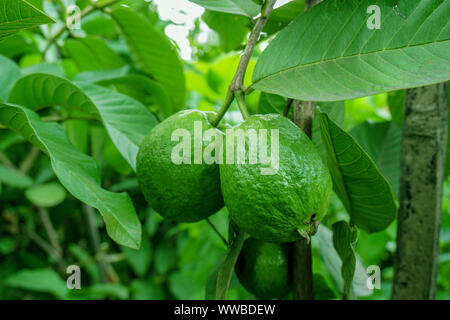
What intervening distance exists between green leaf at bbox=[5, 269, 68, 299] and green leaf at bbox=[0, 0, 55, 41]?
138cm

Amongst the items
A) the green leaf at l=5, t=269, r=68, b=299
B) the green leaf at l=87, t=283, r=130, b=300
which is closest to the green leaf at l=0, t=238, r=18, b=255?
the green leaf at l=5, t=269, r=68, b=299

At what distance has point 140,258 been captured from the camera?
2.11 m

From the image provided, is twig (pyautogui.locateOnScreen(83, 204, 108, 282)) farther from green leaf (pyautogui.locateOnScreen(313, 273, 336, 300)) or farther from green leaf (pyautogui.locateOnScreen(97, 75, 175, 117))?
green leaf (pyautogui.locateOnScreen(313, 273, 336, 300))

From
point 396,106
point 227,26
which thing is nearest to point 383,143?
point 396,106

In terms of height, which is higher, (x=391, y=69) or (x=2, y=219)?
(x=391, y=69)

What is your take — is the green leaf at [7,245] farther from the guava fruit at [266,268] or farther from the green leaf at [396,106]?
the green leaf at [396,106]

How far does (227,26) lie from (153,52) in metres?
0.22

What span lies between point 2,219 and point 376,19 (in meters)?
2.07

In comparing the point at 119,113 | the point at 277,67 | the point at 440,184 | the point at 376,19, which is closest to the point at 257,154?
the point at 277,67

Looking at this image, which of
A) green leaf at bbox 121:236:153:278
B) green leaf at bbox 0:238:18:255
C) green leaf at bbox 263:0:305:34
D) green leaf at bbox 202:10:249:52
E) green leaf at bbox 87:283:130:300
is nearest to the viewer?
green leaf at bbox 263:0:305:34

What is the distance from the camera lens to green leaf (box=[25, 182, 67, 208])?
4.67 ft

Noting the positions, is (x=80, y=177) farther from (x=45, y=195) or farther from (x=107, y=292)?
(x=107, y=292)
